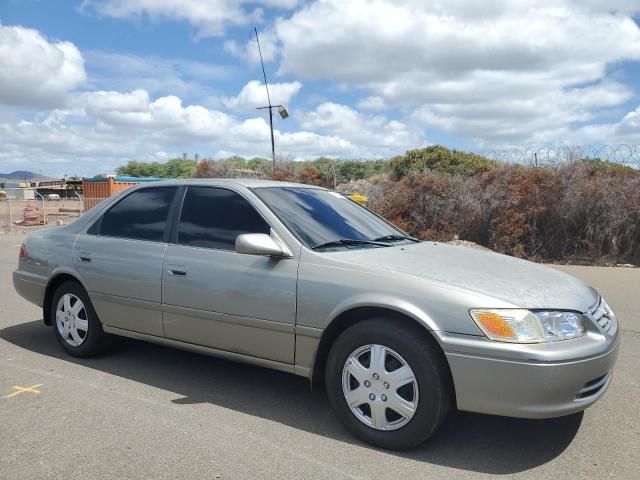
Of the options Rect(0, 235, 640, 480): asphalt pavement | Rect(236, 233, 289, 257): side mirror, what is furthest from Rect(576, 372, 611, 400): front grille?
Rect(236, 233, 289, 257): side mirror

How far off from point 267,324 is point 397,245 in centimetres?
119

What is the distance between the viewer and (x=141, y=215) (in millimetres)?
5039

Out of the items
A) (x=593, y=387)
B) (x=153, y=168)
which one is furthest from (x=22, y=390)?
(x=153, y=168)

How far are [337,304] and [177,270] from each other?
1435 millimetres

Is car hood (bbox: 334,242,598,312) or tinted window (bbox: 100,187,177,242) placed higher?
tinted window (bbox: 100,187,177,242)

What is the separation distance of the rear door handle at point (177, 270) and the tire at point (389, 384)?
4.52 ft

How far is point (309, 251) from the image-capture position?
393 cm

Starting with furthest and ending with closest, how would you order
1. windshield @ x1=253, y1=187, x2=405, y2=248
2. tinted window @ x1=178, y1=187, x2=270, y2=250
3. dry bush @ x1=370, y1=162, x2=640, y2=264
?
dry bush @ x1=370, y1=162, x2=640, y2=264 < tinted window @ x1=178, y1=187, x2=270, y2=250 < windshield @ x1=253, y1=187, x2=405, y2=248

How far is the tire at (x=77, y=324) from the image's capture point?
5.14 m

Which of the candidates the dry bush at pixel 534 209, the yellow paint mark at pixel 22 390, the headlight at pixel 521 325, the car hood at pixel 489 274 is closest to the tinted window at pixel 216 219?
the car hood at pixel 489 274

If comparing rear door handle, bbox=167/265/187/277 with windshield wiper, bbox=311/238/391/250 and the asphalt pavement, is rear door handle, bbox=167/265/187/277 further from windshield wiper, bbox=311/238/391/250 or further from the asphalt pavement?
windshield wiper, bbox=311/238/391/250

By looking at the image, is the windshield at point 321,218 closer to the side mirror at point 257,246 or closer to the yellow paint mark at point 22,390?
the side mirror at point 257,246

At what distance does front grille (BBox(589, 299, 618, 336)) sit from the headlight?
353mm

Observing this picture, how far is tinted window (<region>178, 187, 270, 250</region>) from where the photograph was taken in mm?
4340
